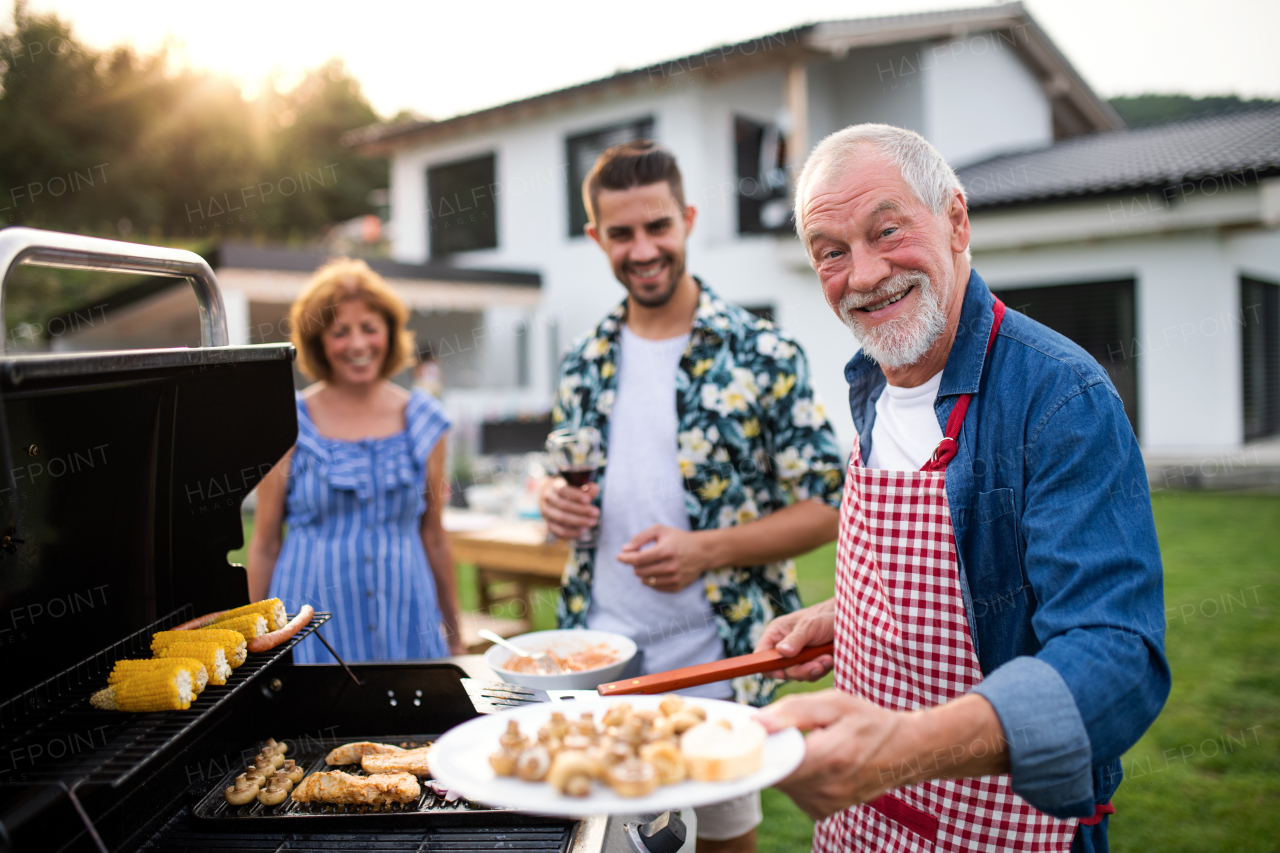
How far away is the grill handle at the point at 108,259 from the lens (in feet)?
3.80

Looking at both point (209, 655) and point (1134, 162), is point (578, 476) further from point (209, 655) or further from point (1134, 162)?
point (1134, 162)

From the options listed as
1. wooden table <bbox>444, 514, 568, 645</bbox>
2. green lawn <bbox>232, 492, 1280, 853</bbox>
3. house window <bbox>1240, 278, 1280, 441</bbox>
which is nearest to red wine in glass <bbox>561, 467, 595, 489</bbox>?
wooden table <bbox>444, 514, 568, 645</bbox>

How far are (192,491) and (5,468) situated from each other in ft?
3.04

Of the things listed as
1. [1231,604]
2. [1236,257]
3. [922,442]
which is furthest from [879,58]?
[922,442]

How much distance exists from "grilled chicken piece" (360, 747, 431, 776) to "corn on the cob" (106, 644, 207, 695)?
48 cm

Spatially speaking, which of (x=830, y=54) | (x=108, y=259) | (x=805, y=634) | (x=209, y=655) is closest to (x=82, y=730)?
(x=209, y=655)

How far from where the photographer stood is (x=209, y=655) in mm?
1473

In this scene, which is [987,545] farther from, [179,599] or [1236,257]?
[1236,257]

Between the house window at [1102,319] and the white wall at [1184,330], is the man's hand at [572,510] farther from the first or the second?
the white wall at [1184,330]

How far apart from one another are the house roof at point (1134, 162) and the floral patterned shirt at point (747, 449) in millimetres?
8815

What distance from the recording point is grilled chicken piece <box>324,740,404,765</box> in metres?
1.87

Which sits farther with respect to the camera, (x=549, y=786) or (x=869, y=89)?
(x=869, y=89)

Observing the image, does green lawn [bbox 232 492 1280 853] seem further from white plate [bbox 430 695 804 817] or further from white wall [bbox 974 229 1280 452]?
white plate [bbox 430 695 804 817]

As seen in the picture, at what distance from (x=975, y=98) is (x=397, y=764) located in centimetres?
1507
